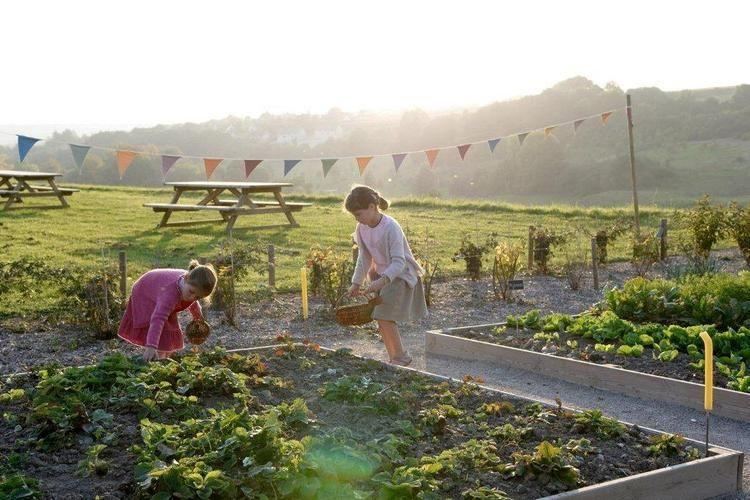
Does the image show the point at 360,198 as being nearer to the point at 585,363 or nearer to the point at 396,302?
the point at 396,302

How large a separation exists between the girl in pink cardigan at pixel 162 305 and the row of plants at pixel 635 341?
2.96m

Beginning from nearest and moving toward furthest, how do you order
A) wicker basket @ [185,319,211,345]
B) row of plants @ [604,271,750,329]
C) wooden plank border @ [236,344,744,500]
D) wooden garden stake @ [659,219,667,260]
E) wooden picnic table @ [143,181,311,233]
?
wooden plank border @ [236,344,744,500], wicker basket @ [185,319,211,345], row of plants @ [604,271,750,329], wooden garden stake @ [659,219,667,260], wooden picnic table @ [143,181,311,233]

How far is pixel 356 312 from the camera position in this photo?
6.48 metres

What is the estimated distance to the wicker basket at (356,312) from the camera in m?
6.41

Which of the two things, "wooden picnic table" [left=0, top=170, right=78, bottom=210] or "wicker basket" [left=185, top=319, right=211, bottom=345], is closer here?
"wicker basket" [left=185, top=319, right=211, bottom=345]

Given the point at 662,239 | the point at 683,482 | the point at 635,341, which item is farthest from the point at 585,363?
the point at 662,239

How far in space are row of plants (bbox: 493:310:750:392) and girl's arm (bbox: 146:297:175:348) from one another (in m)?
3.10

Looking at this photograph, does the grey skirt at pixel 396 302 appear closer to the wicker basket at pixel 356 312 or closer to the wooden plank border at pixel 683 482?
the wicker basket at pixel 356 312

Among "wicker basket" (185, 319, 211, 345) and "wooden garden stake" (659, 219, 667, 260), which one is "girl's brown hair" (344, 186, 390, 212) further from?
"wooden garden stake" (659, 219, 667, 260)

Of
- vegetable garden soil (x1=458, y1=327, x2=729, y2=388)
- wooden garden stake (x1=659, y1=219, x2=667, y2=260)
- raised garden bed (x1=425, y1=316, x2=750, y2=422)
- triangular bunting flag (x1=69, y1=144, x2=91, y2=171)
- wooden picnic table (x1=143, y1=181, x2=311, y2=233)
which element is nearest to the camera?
raised garden bed (x1=425, y1=316, x2=750, y2=422)

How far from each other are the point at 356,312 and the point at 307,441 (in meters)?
2.50

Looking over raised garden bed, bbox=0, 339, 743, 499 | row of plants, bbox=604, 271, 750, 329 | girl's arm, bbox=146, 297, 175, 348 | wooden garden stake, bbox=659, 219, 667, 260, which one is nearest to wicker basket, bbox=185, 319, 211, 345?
girl's arm, bbox=146, 297, 175, 348

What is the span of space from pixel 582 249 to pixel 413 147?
39.1 meters

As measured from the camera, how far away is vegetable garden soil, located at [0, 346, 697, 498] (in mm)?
3756
